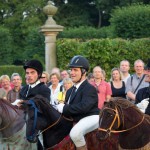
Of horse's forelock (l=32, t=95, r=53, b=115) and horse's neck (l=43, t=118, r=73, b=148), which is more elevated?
horse's forelock (l=32, t=95, r=53, b=115)

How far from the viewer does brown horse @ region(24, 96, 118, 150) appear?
7.80 m

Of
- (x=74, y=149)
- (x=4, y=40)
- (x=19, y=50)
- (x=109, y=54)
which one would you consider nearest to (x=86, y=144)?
(x=74, y=149)

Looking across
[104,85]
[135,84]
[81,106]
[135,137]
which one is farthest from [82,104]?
→ [104,85]

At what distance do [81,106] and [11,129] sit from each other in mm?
1260

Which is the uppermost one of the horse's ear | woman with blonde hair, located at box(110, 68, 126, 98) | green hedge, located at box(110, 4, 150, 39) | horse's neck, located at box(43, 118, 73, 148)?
green hedge, located at box(110, 4, 150, 39)

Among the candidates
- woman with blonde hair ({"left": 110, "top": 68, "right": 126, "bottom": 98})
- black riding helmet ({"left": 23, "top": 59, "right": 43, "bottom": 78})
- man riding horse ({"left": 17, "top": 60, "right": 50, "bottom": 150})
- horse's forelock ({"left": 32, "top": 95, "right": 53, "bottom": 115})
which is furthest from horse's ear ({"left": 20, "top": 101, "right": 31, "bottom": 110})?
woman with blonde hair ({"left": 110, "top": 68, "right": 126, "bottom": 98})

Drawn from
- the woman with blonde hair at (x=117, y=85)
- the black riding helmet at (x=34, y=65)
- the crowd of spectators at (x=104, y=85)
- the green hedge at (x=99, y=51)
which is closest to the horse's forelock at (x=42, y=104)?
the black riding helmet at (x=34, y=65)

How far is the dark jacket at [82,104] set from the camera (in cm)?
820

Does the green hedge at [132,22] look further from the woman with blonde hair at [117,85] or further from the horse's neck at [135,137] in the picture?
the horse's neck at [135,137]

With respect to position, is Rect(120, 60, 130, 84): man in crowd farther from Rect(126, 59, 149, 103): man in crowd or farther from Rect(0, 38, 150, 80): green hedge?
Rect(0, 38, 150, 80): green hedge

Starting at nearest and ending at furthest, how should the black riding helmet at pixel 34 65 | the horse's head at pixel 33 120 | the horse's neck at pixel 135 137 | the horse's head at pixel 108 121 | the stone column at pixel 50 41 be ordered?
the horse's head at pixel 108 121 → the horse's neck at pixel 135 137 → the horse's head at pixel 33 120 → the black riding helmet at pixel 34 65 → the stone column at pixel 50 41

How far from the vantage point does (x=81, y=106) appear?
8203 mm

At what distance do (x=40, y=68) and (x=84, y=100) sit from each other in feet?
3.78

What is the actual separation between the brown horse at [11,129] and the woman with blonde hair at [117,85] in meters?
4.21
